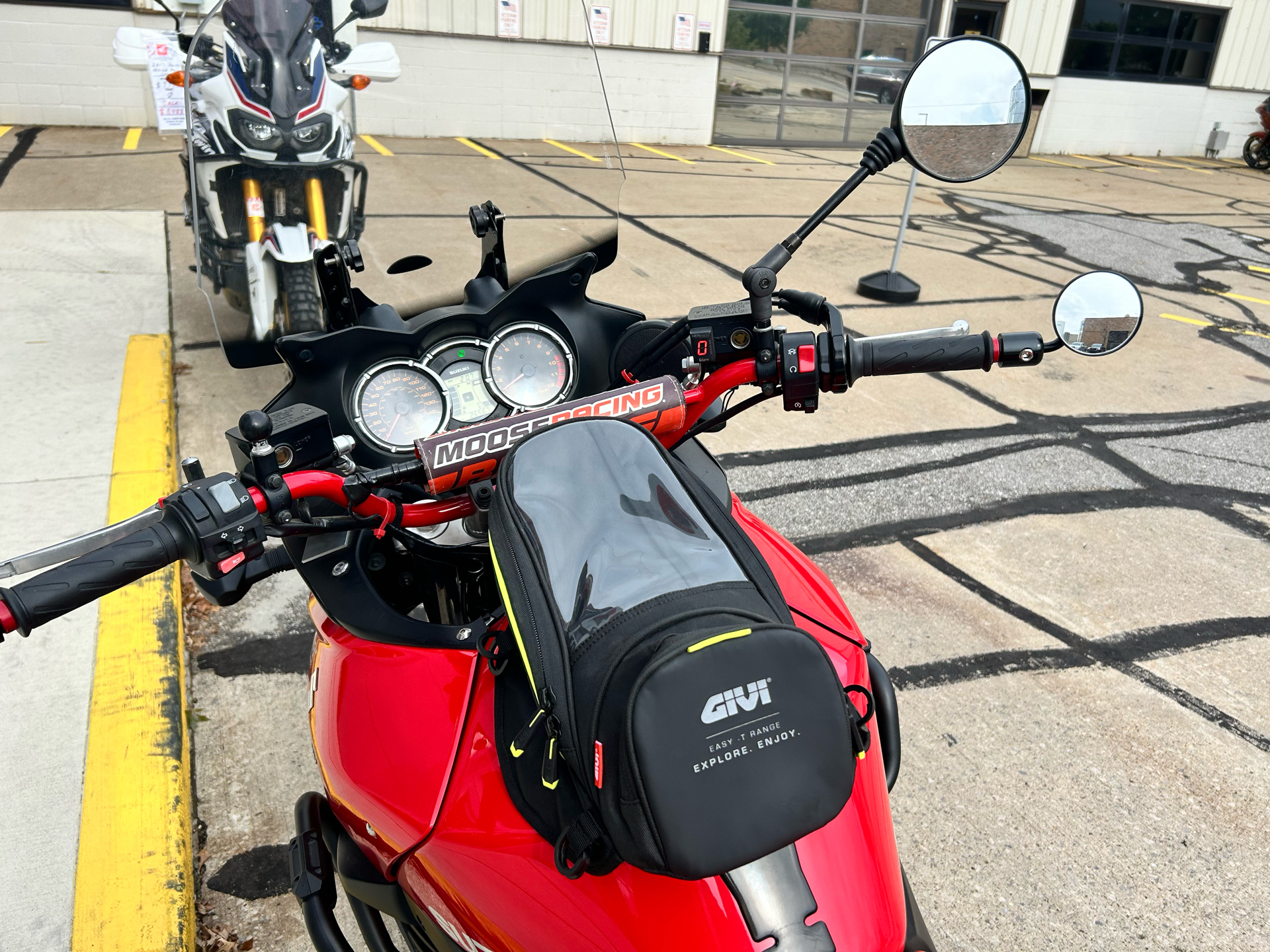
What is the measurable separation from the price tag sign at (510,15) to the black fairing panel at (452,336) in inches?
25.7

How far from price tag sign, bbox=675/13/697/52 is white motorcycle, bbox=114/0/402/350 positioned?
38.9 ft

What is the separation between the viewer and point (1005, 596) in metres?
3.42

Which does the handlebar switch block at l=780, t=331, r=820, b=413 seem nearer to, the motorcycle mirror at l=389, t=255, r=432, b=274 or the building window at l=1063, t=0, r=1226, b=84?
the motorcycle mirror at l=389, t=255, r=432, b=274

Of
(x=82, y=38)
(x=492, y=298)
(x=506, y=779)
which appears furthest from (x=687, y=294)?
(x=82, y=38)

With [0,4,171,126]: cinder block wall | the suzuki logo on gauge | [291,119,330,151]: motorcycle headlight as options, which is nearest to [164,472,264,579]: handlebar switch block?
the suzuki logo on gauge

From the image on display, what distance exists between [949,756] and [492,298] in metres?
1.86

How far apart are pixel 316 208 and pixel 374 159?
951mm

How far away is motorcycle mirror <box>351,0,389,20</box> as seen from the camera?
8.47 feet

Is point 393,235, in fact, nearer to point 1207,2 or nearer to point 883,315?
point 883,315

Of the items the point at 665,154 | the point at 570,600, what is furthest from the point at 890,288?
the point at 665,154

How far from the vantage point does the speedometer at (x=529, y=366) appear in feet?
5.84


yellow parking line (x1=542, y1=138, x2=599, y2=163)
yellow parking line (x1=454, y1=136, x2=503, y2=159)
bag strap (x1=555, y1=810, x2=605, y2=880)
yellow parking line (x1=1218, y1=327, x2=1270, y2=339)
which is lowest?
yellow parking line (x1=1218, y1=327, x2=1270, y2=339)

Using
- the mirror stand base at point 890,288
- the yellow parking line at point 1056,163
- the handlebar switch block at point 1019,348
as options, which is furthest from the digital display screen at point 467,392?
the yellow parking line at point 1056,163

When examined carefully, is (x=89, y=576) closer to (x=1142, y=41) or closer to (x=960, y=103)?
(x=960, y=103)
